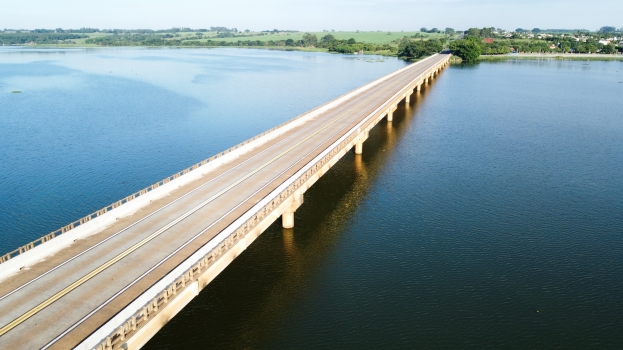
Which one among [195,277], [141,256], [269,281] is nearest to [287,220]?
[269,281]

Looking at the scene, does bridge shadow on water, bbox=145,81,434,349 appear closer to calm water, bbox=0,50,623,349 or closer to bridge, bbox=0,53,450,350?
calm water, bbox=0,50,623,349

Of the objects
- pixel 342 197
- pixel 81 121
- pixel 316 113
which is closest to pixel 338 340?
pixel 342 197

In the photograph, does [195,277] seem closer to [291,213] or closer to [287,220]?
[291,213]

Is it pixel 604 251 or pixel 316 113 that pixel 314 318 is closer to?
pixel 604 251

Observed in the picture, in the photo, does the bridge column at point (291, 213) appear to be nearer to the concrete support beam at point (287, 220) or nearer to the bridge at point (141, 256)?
the concrete support beam at point (287, 220)

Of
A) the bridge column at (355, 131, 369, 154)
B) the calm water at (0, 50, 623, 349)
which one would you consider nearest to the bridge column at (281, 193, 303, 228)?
the calm water at (0, 50, 623, 349)

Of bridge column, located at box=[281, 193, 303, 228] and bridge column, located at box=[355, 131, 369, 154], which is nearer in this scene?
bridge column, located at box=[281, 193, 303, 228]
